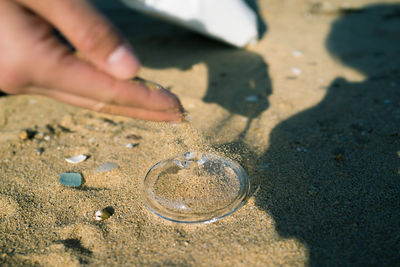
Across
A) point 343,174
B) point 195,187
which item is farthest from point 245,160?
point 343,174

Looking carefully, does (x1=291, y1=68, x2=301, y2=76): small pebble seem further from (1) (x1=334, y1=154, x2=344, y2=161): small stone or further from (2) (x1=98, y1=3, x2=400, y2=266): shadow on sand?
(1) (x1=334, y1=154, x2=344, y2=161): small stone

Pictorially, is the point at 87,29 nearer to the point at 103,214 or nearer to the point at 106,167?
the point at 103,214

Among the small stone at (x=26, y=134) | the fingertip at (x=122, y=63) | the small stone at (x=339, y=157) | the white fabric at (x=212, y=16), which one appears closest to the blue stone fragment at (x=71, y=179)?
the small stone at (x=26, y=134)

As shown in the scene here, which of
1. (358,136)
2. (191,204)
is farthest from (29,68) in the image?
(358,136)

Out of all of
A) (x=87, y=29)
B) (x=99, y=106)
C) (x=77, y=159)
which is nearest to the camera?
(x=87, y=29)

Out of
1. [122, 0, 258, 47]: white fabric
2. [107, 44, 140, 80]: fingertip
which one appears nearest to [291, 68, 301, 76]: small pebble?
[122, 0, 258, 47]: white fabric

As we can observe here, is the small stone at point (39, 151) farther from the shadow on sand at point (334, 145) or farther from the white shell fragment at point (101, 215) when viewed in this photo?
the shadow on sand at point (334, 145)
